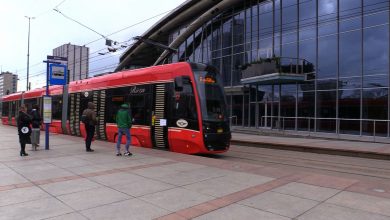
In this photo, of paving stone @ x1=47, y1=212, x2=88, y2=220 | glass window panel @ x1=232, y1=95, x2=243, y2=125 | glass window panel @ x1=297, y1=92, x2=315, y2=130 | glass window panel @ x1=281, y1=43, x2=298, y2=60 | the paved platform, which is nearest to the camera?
paving stone @ x1=47, y1=212, x2=88, y2=220

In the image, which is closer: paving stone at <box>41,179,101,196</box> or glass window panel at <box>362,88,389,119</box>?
paving stone at <box>41,179,101,196</box>

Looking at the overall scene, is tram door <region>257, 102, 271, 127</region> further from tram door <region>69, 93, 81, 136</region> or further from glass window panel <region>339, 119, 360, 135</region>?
tram door <region>69, 93, 81, 136</region>

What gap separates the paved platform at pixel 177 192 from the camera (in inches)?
213

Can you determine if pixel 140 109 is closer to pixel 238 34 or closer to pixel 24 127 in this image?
pixel 24 127

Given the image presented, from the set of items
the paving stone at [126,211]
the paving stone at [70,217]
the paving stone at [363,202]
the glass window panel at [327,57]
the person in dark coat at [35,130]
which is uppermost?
the glass window panel at [327,57]

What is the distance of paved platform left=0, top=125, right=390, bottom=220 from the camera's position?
5406 mm

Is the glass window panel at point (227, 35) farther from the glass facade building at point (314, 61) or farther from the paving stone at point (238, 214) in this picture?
the paving stone at point (238, 214)

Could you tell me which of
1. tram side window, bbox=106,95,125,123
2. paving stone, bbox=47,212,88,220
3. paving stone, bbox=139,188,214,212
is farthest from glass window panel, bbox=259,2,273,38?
paving stone, bbox=47,212,88,220

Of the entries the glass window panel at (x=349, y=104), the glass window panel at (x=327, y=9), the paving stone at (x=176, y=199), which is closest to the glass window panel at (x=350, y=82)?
the glass window panel at (x=349, y=104)

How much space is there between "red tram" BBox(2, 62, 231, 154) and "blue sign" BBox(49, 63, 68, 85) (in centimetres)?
229

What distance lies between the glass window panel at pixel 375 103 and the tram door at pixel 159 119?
14.8 metres

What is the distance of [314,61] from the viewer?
83.8 feet

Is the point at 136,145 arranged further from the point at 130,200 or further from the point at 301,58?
the point at 301,58

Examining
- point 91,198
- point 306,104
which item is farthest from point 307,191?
point 306,104
